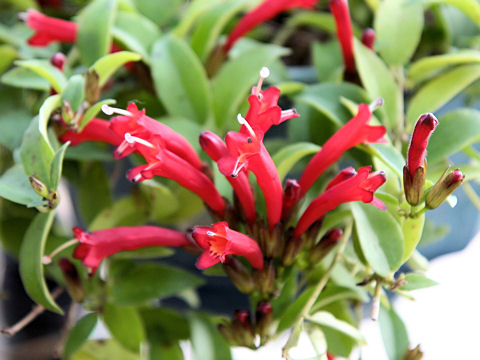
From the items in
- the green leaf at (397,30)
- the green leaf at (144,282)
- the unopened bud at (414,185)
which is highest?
the green leaf at (397,30)

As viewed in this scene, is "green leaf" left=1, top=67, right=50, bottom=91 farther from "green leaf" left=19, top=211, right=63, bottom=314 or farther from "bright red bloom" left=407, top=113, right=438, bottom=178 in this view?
"bright red bloom" left=407, top=113, right=438, bottom=178

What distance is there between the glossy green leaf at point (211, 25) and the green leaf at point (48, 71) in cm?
12

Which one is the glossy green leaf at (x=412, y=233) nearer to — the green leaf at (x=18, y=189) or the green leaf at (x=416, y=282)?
the green leaf at (x=416, y=282)

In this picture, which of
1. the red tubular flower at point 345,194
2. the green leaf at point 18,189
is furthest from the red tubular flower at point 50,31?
the red tubular flower at point 345,194

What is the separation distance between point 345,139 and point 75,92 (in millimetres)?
169

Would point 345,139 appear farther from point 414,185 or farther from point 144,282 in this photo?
point 144,282

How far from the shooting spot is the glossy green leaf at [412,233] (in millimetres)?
333

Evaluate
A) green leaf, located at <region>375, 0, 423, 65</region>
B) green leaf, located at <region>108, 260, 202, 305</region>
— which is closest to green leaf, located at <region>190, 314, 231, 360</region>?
green leaf, located at <region>108, 260, 202, 305</region>

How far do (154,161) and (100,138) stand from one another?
0.08 m

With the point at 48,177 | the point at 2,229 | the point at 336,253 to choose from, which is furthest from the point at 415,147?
the point at 2,229

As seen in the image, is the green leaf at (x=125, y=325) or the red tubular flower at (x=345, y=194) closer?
the red tubular flower at (x=345, y=194)

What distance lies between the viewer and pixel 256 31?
0.57 meters

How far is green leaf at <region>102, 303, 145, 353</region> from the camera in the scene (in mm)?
410

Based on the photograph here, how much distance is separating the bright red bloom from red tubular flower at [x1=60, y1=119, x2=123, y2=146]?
0.59 feet
